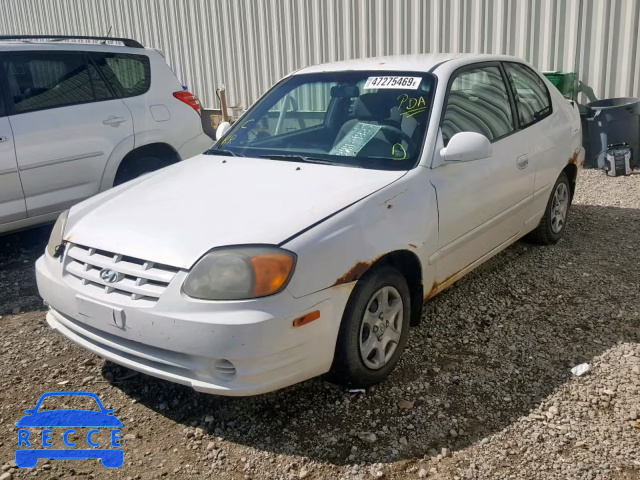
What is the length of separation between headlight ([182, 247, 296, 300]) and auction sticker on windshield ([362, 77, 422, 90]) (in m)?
1.66

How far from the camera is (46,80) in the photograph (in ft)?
18.2

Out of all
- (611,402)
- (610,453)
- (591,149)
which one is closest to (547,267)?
(611,402)

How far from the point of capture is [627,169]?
25.0 ft

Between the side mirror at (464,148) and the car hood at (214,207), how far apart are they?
34 centimetres

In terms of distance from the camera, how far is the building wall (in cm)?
798

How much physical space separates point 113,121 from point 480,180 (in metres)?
3.48

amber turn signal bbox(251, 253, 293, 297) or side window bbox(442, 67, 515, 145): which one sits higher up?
side window bbox(442, 67, 515, 145)

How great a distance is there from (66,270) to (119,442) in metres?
0.88

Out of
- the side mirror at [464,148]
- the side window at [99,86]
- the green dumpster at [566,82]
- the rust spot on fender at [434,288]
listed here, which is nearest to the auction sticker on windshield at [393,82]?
the side mirror at [464,148]

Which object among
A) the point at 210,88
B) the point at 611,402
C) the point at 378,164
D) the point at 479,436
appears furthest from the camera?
the point at 210,88

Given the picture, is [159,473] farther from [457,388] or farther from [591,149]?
[591,149]

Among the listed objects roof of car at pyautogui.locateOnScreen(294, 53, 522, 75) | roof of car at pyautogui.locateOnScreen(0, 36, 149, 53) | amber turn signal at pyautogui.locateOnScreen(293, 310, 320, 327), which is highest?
roof of car at pyautogui.locateOnScreen(0, 36, 149, 53)

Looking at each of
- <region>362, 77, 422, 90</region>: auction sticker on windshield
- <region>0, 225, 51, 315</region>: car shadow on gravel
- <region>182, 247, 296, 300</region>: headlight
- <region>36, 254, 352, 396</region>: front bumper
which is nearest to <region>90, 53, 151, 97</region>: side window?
<region>0, 225, 51, 315</region>: car shadow on gravel

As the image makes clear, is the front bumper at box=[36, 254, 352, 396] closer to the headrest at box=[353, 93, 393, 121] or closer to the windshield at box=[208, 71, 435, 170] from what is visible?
the windshield at box=[208, 71, 435, 170]
